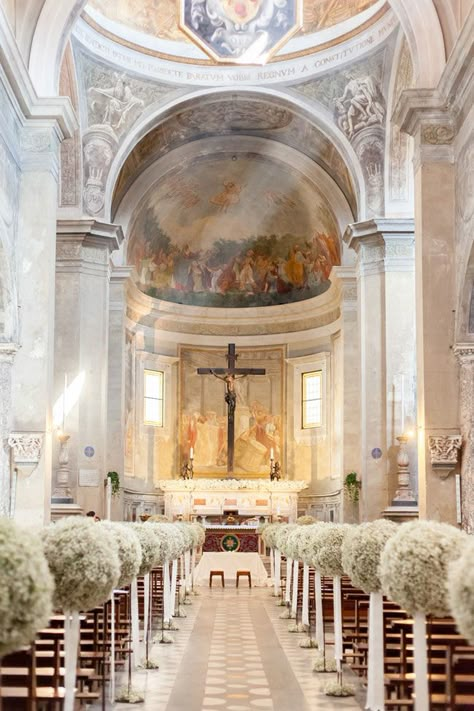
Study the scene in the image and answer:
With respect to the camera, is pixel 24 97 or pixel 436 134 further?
pixel 436 134

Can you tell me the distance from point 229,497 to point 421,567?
23.8 metres

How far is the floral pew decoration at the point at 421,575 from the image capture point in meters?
6.64

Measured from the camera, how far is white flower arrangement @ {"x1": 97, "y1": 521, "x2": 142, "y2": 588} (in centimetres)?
867

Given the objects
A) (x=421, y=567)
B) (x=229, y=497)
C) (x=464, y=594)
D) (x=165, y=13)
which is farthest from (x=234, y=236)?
(x=464, y=594)

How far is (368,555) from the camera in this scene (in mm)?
8727

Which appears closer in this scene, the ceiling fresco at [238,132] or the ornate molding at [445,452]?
the ornate molding at [445,452]

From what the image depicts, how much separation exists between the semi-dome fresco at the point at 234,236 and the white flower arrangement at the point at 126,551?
2103 cm

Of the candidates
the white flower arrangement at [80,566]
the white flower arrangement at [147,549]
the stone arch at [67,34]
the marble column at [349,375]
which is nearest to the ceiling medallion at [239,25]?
the stone arch at [67,34]

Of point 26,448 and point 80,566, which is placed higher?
point 26,448

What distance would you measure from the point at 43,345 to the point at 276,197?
1705 centimetres

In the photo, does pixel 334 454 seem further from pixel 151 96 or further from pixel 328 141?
pixel 151 96

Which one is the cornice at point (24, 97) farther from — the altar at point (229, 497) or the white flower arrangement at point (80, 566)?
the altar at point (229, 497)

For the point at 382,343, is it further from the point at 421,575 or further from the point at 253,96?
the point at 421,575

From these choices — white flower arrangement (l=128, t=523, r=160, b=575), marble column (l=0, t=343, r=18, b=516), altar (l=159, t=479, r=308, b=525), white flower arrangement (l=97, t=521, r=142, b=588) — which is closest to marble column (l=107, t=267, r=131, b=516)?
altar (l=159, t=479, r=308, b=525)
